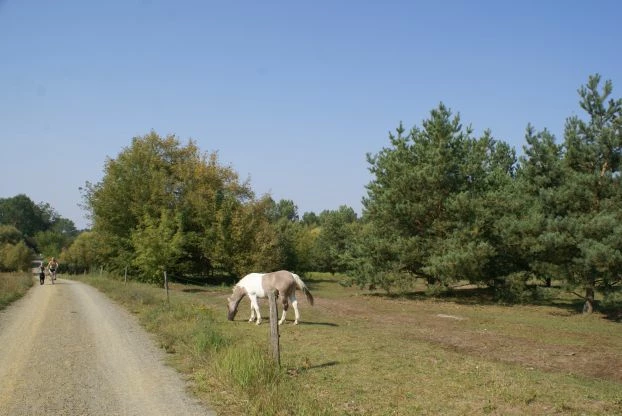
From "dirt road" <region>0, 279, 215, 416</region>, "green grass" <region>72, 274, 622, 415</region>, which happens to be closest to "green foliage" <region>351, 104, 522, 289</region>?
"green grass" <region>72, 274, 622, 415</region>

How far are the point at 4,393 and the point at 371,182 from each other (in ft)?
89.5

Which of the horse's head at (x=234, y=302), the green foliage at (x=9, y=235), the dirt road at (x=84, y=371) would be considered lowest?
the dirt road at (x=84, y=371)

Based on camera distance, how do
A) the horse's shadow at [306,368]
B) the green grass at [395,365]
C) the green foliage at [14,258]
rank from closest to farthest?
1. the green grass at [395,365]
2. the horse's shadow at [306,368]
3. the green foliage at [14,258]

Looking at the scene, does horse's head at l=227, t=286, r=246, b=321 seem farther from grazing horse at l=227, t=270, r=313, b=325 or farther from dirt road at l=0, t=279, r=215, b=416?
dirt road at l=0, t=279, r=215, b=416

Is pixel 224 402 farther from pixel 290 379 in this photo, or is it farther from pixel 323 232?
pixel 323 232

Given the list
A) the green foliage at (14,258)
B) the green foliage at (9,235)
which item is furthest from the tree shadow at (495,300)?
the green foliage at (9,235)

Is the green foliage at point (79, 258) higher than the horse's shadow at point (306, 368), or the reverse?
the green foliage at point (79, 258)

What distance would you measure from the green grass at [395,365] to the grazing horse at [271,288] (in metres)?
0.61

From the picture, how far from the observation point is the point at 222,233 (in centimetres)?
4106

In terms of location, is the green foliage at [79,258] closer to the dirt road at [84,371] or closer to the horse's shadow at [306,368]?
the dirt road at [84,371]

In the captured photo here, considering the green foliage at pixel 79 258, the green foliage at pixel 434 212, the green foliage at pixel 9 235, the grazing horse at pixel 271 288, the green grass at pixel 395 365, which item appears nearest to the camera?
the green grass at pixel 395 365

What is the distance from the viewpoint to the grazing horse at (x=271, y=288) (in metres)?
16.6

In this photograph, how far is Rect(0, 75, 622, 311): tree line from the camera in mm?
22656

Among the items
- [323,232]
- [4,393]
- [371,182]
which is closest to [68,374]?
[4,393]
